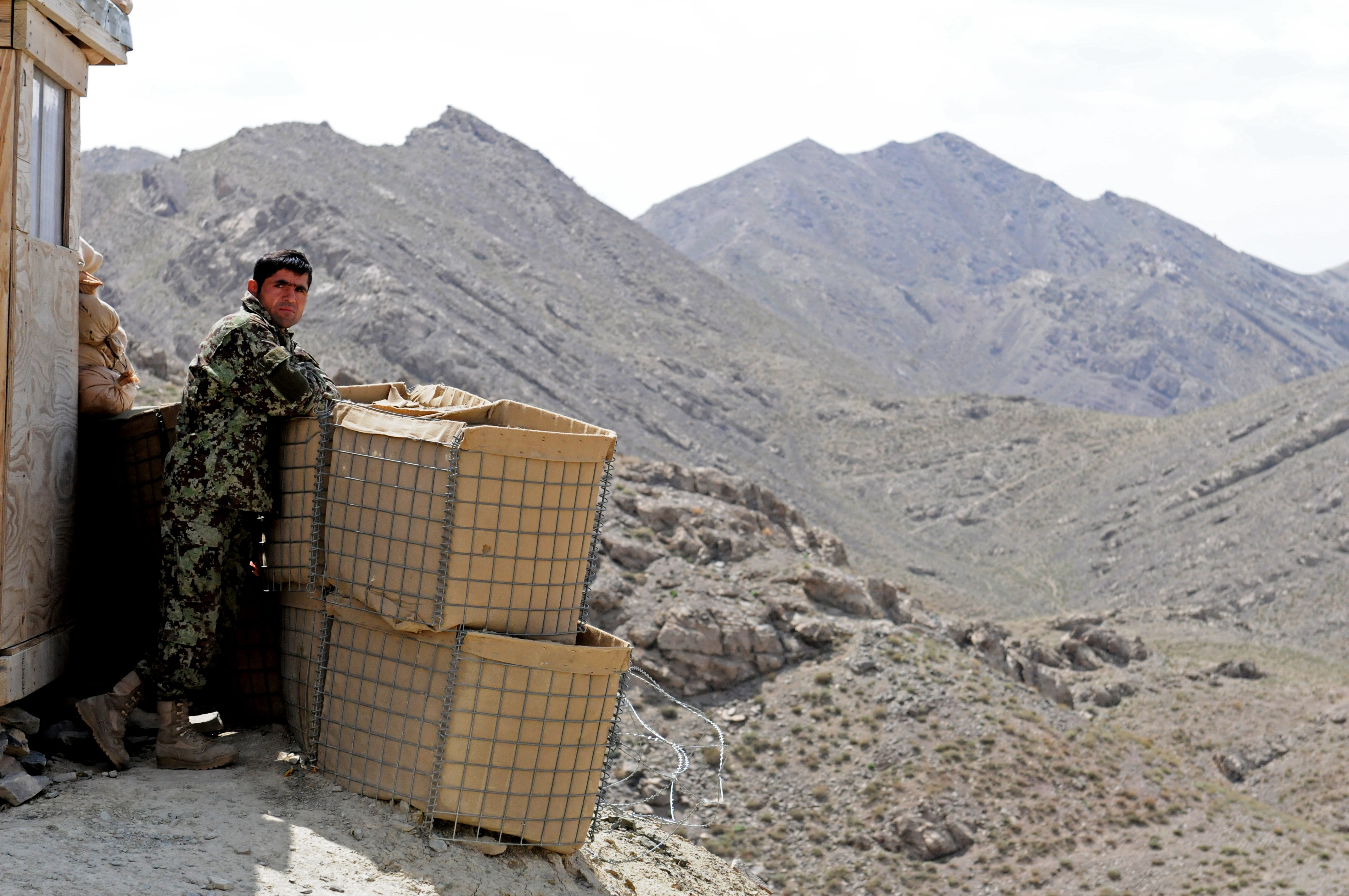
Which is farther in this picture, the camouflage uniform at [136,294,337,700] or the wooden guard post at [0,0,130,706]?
the camouflage uniform at [136,294,337,700]

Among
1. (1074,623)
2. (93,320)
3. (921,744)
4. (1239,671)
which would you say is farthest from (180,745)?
(1074,623)

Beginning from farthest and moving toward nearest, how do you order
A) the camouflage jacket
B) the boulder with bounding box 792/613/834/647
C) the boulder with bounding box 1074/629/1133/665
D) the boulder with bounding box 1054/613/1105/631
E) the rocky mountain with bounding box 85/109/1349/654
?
the rocky mountain with bounding box 85/109/1349/654 < the boulder with bounding box 1054/613/1105/631 < the boulder with bounding box 1074/629/1133/665 < the boulder with bounding box 792/613/834/647 < the camouflage jacket

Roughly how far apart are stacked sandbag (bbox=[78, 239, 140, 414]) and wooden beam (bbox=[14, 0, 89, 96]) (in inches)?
32.0

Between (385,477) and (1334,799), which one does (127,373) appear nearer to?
(385,477)

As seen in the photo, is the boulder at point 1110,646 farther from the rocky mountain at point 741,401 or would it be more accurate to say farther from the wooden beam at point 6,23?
the wooden beam at point 6,23

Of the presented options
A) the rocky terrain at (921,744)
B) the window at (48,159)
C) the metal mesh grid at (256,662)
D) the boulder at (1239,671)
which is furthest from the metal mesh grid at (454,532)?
the boulder at (1239,671)

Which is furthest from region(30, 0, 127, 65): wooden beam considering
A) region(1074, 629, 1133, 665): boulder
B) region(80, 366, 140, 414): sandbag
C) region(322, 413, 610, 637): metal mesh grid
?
region(1074, 629, 1133, 665): boulder

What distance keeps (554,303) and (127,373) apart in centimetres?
5106

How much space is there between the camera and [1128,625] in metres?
33.2

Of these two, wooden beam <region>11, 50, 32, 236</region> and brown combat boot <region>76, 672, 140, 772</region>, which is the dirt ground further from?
wooden beam <region>11, 50, 32, 236</region>

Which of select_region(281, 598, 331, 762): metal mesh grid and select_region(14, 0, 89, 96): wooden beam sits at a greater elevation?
select_region(14, 0, 89, 96): wooden beam

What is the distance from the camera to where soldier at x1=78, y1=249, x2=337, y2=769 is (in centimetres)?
534

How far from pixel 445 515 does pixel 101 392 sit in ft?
7.07

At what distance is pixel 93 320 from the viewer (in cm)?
598
